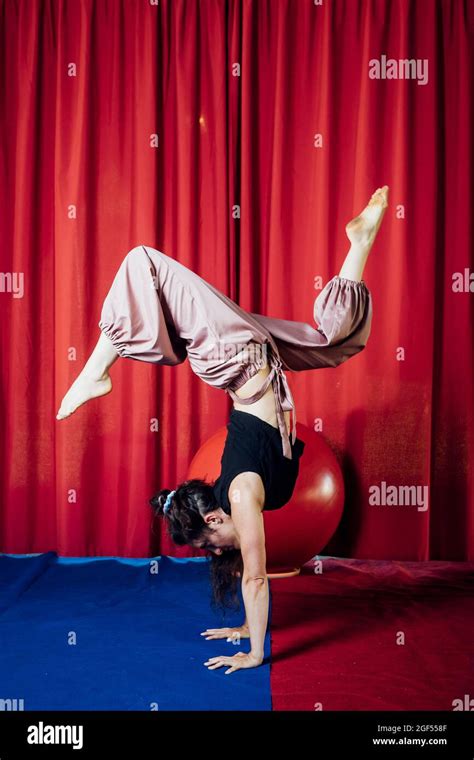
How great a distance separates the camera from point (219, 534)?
256 centimetres

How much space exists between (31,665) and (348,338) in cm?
155

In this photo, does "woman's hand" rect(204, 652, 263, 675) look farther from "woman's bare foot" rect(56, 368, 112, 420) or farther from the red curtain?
the red curtain

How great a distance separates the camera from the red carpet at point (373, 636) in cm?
223

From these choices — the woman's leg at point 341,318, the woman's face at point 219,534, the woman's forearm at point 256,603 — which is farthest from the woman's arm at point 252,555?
the woman's leg at point 341,318

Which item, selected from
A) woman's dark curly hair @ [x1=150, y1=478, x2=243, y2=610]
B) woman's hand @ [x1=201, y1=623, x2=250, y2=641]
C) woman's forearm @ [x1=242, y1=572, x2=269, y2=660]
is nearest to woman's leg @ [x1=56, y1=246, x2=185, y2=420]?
woman's dark curly hair @ [x1=150, y1=478, x2=243, y2=610]

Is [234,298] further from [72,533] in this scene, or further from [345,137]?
[72,533]

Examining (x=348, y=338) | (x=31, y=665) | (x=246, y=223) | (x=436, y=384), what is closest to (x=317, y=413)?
(x=436, y=384)

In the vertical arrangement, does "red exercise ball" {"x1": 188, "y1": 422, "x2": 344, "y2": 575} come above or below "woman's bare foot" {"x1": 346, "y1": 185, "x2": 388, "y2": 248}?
below

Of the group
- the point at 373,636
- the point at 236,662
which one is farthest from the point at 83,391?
the point at 373,636

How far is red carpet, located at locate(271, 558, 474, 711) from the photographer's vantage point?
223 cm

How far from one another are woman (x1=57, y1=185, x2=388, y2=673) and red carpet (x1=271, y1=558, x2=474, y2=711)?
227mm

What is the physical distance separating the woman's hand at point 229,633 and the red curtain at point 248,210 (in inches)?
43.4

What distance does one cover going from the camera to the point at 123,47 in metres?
3.78

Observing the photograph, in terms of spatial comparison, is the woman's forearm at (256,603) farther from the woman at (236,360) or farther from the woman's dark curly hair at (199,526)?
the woman's dark curly hair at (199,526)
